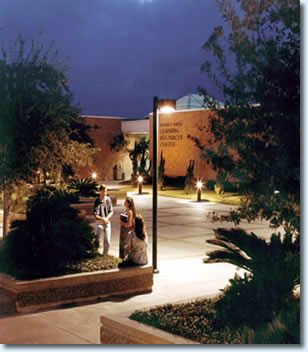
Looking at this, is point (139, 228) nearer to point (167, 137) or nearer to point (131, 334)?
point (131, 334)

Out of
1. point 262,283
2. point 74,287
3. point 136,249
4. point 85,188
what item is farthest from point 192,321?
point 85,188

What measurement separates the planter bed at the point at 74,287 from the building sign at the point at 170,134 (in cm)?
2922

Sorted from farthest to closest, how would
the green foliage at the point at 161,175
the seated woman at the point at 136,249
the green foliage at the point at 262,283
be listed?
the green foliage at the point at 161,175
the seated woman at the point at 136,249
the green foliage at the point at 262,283

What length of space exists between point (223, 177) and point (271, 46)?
1421mm

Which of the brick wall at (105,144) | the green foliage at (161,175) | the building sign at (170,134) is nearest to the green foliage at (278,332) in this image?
the green foliage at (161,175)

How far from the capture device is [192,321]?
21.2ft

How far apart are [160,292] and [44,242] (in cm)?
208

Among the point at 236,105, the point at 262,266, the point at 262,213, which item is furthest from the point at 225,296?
the point at 236,105

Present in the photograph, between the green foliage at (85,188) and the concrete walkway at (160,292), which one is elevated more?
the green foliage at (85,188)

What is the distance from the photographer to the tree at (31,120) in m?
11.7

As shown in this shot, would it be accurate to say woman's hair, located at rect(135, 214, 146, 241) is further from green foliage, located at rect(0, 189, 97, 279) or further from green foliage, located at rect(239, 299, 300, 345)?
green foliage, located at rect(239, 299, 300, 345)

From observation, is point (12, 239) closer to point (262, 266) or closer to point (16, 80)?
point (16, 80)

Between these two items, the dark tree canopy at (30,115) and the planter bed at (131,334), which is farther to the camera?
the dark tree canopy at (30,115)

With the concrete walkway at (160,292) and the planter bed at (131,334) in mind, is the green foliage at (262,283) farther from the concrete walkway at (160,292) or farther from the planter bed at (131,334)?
the concrete walkway at (160,292)
